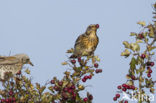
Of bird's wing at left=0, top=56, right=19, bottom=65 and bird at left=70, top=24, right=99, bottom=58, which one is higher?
bird at left=70, top=24, right=99, bottom=58

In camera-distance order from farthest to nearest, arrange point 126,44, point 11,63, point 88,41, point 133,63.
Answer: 1. point 88,41
2. point 11,63
3. point 126,44
4. point 133,63

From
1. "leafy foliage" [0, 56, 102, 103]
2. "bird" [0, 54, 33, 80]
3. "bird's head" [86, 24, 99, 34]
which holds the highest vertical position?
"bird's head" [86, 24, 99, 34]

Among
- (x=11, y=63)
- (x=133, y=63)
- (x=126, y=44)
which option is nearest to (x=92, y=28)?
(x=11, y=63)

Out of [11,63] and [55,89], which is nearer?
[55,89]

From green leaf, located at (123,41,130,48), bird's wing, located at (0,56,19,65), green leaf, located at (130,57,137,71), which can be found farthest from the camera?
bird's wing, located at (0,56,19,65)

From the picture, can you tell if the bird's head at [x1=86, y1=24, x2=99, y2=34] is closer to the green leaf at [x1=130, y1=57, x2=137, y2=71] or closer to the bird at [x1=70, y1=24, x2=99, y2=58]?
the bird at [x1=70, y1=24, x2=99, y2=58]

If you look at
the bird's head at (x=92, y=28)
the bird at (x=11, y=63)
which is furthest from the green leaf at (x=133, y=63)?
the bird at (x=11, y=63)

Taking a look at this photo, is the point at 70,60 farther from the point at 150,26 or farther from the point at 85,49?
the point at 85,49

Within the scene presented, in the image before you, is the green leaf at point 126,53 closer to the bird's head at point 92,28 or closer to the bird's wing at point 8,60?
the bird's head at point 92,28

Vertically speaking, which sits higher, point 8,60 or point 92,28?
point 92,28

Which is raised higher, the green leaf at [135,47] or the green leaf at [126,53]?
the green leaf at [135,47]

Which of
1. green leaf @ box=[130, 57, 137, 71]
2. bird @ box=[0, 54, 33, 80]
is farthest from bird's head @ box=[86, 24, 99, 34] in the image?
green leaf @ box=[130, 57, 137, 71]

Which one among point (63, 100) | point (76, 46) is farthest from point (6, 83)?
point (76, 46)

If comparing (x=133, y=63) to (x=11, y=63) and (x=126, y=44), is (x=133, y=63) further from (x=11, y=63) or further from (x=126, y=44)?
(x=11, y=63)
